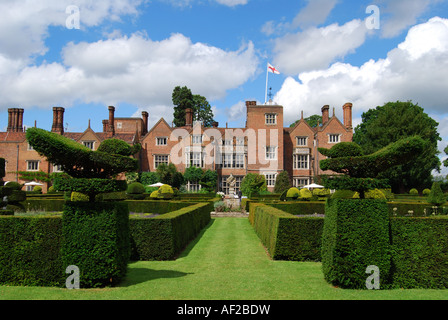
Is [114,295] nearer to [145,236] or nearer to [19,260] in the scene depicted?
[19,260]

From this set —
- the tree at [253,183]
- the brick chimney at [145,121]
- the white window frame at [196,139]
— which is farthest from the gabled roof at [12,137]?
the tree at [253,183]

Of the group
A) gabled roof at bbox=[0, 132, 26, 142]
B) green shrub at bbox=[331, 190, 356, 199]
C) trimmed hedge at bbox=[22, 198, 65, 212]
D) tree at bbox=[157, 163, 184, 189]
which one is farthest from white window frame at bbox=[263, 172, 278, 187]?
gabled roof at bbox=[0, 132, 26, 142]

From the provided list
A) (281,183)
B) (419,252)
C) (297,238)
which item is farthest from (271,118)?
(419,252)

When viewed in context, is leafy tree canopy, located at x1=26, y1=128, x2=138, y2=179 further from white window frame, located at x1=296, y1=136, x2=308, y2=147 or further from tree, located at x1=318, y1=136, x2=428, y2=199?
white window frame, located at x1=296, y1=136, x2=308, y2=147

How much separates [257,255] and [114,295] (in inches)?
213

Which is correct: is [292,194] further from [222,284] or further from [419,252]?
[222,284]

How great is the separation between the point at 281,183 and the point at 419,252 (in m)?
29.4

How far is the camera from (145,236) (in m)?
10.3

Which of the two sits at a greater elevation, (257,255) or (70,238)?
(70,238)

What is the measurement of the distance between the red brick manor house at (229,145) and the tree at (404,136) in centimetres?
328

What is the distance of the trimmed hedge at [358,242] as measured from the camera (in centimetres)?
682
